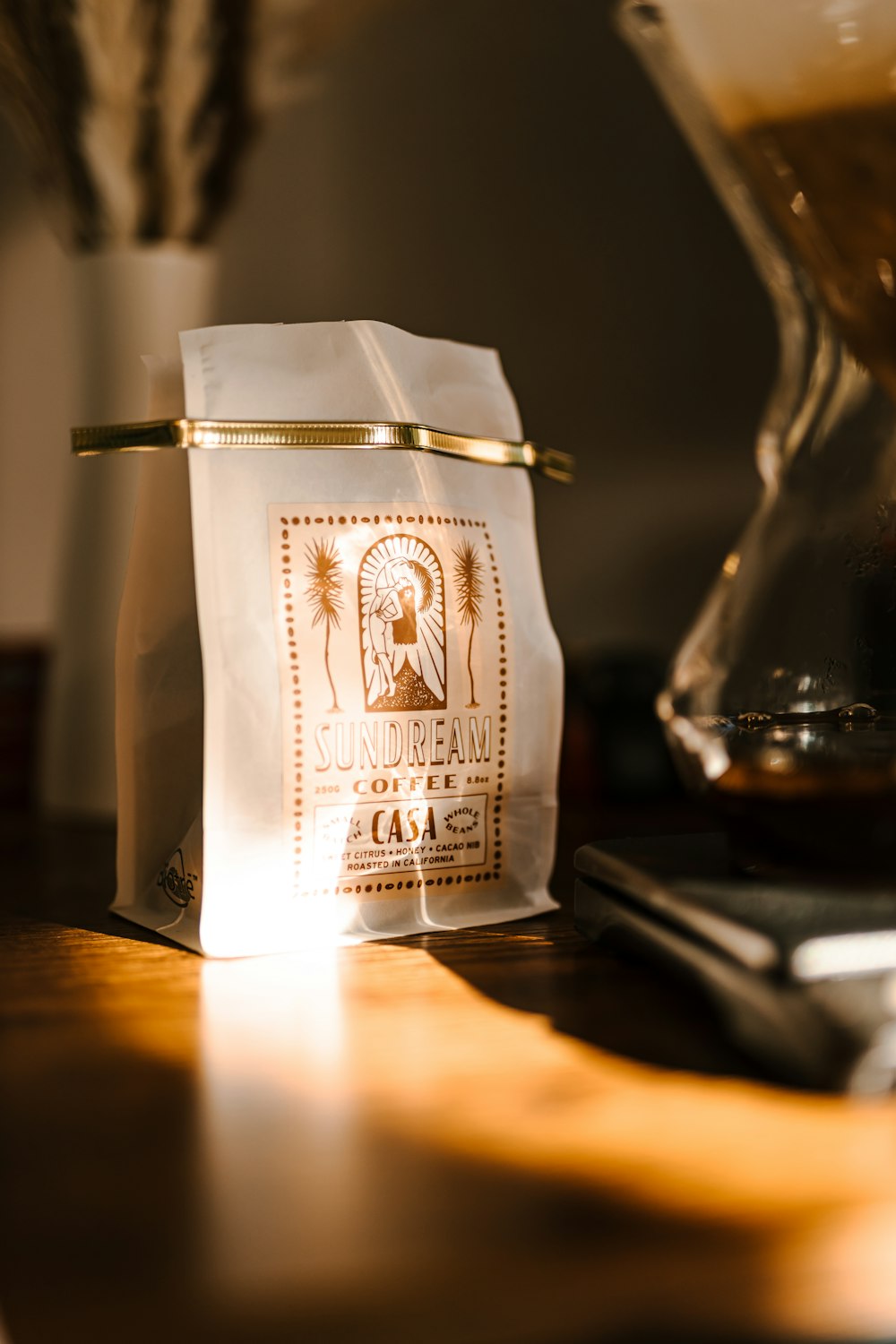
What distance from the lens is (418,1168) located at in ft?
0.98

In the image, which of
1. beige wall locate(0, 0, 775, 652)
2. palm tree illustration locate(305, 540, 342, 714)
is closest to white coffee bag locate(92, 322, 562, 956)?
palm tree illustration locate(305, 540, 342, 714)

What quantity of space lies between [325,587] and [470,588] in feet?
0.24

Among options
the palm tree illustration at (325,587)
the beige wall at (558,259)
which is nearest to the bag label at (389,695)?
the palm tree illustration at (325,587)

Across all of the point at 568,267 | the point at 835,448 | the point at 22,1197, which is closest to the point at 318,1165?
the point at 22,1197

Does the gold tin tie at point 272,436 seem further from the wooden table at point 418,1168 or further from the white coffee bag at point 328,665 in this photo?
the wooden table at point 418,1168

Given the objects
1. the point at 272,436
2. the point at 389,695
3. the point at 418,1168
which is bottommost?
the point at 418,1168

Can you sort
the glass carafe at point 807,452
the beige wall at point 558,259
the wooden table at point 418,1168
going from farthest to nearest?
the beige wall at point 558,259
the glass carafe at point 807,452
the wooden table at point 418,1168

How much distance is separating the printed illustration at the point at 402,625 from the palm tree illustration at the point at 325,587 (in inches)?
0.4

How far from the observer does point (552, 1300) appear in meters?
0.24

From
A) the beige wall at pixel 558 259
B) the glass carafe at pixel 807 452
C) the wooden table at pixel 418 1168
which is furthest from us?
the beige wall at pixel 558 259

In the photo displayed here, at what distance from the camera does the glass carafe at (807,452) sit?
0.47 meters

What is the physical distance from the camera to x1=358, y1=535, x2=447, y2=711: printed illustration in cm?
52

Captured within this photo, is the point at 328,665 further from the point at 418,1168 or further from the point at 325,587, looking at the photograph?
the point at 418,1168

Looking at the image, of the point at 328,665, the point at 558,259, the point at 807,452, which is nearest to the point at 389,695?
the point at 328,665
